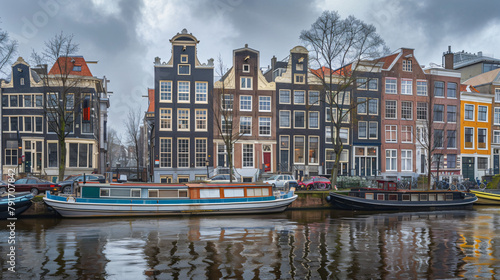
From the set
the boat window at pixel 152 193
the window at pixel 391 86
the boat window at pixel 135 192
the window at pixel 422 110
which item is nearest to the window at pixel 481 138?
the window at pixel 422 110

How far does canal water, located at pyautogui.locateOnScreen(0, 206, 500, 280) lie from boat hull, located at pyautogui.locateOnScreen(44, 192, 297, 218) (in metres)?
0.83

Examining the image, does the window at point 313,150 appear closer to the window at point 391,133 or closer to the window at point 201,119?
the window at point 391,133

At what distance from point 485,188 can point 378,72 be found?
18314 mm

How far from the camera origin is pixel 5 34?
31656 mm

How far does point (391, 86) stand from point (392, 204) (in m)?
24.0

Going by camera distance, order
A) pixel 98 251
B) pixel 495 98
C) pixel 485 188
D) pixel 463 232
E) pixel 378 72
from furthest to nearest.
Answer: pixel 495 98, pixel 378 72, pixel 485 188, pixel 463 232, pixel 98 251

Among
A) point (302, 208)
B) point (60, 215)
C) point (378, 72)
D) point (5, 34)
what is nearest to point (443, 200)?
point (302, 208)

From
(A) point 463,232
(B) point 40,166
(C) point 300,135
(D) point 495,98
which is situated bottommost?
(A) point 463,232

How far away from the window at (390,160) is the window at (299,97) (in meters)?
13.0

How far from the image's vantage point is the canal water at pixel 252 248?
48.8 ft

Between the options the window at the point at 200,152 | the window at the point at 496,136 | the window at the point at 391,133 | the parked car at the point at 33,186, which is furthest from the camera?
the window at the point at 496,136

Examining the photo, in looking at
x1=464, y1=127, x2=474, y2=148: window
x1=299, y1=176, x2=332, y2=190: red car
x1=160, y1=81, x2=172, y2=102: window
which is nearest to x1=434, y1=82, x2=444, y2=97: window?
x1=464, y1=127, x2=474, y2=148: window

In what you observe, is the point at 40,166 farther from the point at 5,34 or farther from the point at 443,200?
the point at 443,200

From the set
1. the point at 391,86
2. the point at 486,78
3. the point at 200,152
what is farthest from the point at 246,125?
the point at 486,78
